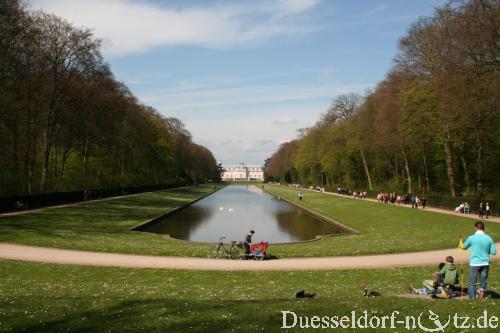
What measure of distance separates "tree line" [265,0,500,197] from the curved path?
14.9m

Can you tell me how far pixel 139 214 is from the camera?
40.2 meters

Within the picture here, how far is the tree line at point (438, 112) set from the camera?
29188mm

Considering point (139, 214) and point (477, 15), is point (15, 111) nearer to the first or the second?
point (139, 214)

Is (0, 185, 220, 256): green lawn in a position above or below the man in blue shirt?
below

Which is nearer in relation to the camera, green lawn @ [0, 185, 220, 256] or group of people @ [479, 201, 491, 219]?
green lawn @ [0, 185, 220, 256]

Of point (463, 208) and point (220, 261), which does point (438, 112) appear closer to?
point (463, 208)

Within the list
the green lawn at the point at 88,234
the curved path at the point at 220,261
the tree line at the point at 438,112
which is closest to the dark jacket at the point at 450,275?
the curved path at the point at 220,261

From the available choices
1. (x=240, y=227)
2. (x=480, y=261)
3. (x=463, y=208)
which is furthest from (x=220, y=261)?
(x=463, y=208)

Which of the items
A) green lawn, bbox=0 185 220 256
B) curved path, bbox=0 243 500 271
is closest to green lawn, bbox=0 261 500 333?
curved path, bbox=0 243 500 271

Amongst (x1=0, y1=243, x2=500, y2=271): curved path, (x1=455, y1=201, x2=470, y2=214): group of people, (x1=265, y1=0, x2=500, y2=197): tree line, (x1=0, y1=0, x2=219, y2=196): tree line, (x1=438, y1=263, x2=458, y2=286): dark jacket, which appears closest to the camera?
(x1=438, y1=263, x2=458, y2=286): dark jacket

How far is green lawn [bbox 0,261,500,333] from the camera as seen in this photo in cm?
801

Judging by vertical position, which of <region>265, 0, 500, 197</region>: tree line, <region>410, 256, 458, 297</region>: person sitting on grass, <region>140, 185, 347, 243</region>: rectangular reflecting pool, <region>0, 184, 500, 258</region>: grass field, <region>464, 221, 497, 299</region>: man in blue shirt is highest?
<region>265, 0, 500, 197</region>: tree line

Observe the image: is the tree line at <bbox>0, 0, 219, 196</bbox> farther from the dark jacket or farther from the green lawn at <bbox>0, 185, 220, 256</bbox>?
the dark jacket

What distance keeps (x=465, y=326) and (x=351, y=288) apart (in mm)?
5058
